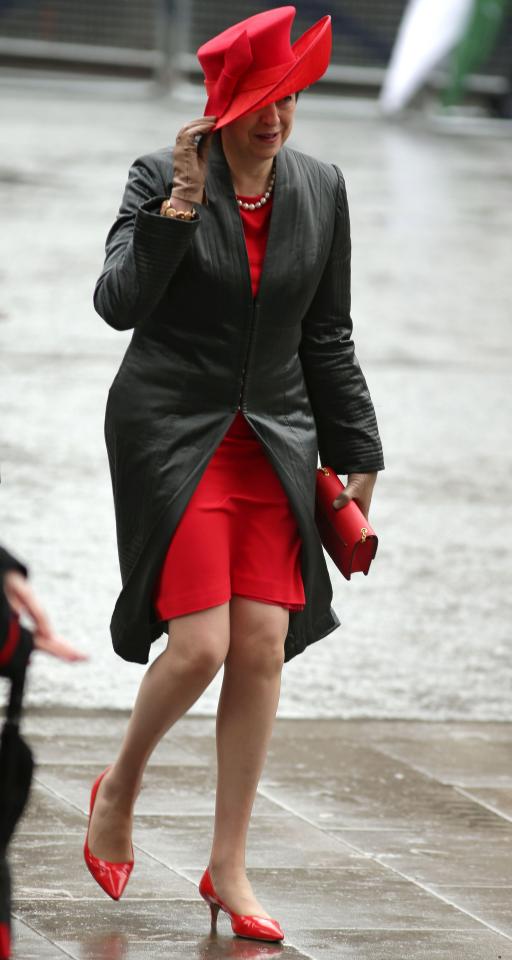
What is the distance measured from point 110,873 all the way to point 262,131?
1.64 m

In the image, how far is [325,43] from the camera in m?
3.77

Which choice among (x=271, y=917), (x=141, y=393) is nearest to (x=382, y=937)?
(x=271, y=917)

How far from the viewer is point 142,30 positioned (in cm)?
2573

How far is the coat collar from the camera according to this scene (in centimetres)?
378

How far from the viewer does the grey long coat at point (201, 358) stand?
3758 mm

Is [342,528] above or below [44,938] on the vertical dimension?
above

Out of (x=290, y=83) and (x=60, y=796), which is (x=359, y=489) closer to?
(x=290, y=83)

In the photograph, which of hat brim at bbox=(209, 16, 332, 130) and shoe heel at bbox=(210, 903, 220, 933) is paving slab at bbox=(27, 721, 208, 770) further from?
hat brim at bbox=(209, 16, 332, 130)

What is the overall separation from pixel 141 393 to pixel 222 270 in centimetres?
32

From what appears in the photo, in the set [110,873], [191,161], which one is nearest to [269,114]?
[191,161]

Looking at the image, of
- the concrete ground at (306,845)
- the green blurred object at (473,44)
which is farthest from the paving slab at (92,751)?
the green blurred object at (473,44)

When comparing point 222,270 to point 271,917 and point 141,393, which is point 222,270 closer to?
point 141,393

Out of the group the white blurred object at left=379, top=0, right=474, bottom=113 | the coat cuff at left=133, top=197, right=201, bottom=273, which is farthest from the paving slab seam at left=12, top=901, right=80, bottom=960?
the white blurred object at left=379, top=0, right=474, bottom=113

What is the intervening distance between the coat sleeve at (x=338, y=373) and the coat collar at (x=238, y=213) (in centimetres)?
21
